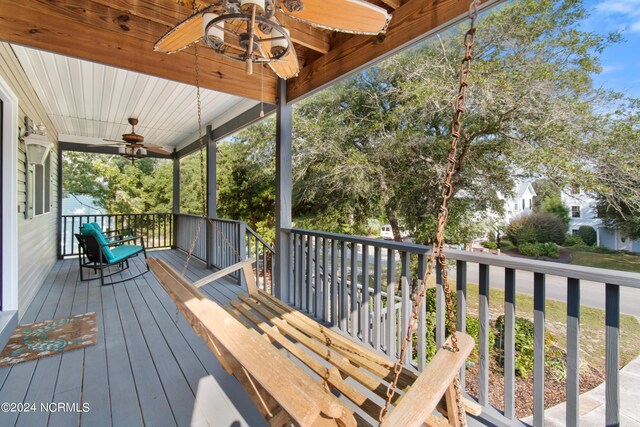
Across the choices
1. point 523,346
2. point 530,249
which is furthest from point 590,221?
point 523,346

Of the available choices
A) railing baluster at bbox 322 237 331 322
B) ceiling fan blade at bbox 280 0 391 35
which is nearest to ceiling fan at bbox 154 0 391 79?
ceiling fan blade at bbox 280 0 391 35

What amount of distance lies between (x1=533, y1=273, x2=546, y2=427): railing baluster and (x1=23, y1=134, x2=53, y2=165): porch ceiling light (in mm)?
4580

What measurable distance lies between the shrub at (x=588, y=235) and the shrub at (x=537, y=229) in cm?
37

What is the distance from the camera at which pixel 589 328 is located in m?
6.92

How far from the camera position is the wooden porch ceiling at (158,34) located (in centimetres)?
201

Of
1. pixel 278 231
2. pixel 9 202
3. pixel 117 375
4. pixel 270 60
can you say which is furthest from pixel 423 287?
pixel 9 202

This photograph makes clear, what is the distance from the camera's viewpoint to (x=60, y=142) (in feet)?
21.3

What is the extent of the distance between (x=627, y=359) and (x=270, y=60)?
7.67m

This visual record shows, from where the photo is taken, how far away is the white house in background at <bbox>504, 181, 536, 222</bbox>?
7.34 metres

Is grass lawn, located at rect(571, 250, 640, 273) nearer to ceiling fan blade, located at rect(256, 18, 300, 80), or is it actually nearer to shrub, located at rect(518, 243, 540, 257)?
shrub, located at rect(518, 243, 540, 257)

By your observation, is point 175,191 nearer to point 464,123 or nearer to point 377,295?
point 377,295

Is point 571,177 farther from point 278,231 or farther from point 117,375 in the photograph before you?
point 117,375

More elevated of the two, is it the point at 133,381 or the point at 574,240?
the point at 574,240

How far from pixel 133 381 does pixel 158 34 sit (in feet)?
8.74
